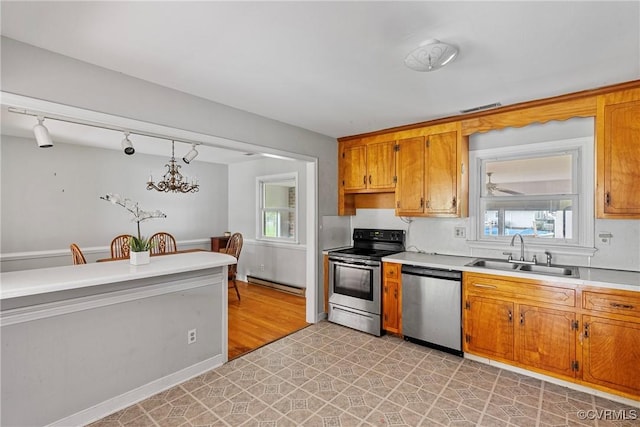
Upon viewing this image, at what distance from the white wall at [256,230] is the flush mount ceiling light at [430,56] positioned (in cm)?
337

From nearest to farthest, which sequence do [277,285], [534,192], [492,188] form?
[534,192] < [492,188] < [277,285]

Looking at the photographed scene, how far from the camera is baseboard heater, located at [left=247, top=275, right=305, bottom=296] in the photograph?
544 centimetres

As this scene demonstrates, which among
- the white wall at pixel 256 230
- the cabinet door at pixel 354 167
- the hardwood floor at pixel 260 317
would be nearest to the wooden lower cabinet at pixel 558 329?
the cabinet door at pixel 354 167

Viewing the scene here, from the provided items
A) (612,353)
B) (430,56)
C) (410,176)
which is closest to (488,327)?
(612,353)

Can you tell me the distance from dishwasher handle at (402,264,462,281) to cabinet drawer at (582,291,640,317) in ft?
3.17

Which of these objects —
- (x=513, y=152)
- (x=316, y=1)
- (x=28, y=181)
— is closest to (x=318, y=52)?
(x=316, y=1)

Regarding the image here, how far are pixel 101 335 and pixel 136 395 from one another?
0.57 metres

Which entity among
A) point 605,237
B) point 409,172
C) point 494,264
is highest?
point 409,172

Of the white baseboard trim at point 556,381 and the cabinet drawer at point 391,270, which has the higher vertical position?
the cabinet drawer at point 391,270

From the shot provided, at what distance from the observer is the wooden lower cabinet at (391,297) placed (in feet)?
11.3

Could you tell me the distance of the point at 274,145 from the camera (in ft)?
11.3

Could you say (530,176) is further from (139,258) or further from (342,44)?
(139,258)

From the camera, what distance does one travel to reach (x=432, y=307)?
320 cm

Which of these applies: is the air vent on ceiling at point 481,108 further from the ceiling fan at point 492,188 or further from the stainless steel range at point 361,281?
the stainless steel range at point 361,281
